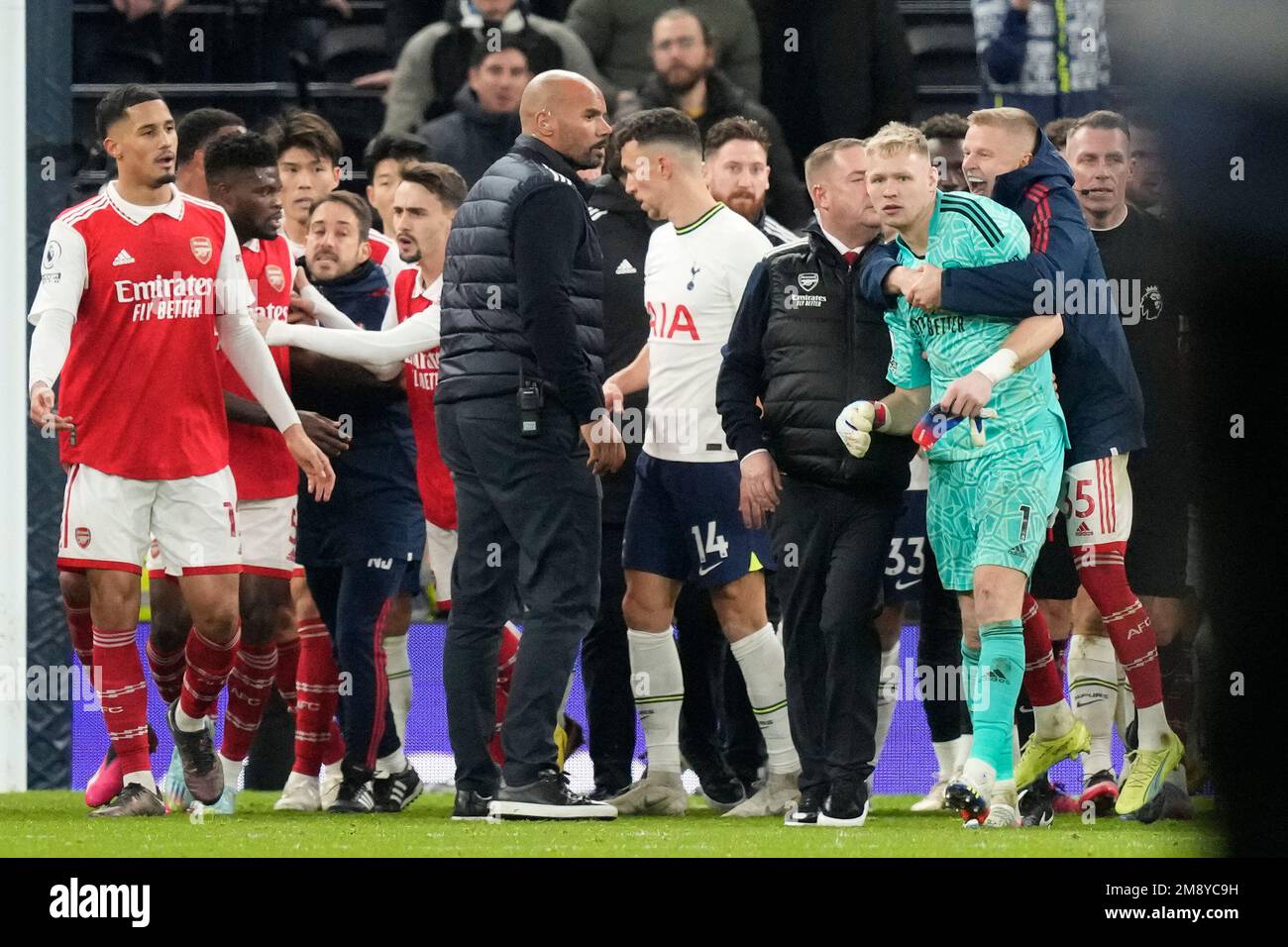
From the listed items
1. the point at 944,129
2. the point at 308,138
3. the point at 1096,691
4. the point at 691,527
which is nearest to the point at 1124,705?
the point at 1096,691

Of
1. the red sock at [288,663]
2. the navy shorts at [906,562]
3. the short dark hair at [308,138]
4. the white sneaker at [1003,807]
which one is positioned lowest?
the white sneaker at [1003,807]

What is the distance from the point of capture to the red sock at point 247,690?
5.89 meters

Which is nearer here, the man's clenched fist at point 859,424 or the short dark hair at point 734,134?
the man's clenched fist at point 859,424

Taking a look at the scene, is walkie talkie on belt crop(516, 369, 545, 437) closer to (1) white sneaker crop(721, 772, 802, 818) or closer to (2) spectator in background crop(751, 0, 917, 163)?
(1) white sneaker crop(721, 772, 802, 818)

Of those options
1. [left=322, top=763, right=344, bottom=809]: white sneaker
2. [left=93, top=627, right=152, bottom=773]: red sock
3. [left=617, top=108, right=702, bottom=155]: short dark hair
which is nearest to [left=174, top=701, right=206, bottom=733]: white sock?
[left=93, top=627, right=152, bottom=773]: red sock

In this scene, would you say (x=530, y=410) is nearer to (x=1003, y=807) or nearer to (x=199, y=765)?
(x=199, y=765)

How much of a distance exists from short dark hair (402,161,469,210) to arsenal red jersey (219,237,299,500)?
Answer: 57 centimetres

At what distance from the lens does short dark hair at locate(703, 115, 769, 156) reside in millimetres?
6391

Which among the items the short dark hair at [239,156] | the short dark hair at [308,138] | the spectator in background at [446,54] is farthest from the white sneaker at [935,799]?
the spectator in background at [446,54]

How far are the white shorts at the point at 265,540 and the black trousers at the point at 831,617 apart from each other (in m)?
1.76

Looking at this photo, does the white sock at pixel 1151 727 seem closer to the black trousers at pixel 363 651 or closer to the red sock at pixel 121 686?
the black trousers at pixel 363 651
